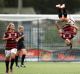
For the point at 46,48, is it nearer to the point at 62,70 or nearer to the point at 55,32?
the point at 55,32

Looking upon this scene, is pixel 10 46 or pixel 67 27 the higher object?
pixel 67 27

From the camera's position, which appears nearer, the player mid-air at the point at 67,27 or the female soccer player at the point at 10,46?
the player mid-air at the point at 67,27

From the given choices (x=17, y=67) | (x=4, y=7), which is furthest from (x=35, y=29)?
(x=4, y=7)

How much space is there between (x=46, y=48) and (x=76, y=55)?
73.4 inches

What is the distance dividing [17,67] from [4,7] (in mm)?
40117

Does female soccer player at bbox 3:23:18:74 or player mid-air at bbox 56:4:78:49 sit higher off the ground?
player mid-air at bbox 56:4:78:49

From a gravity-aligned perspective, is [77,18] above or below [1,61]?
above

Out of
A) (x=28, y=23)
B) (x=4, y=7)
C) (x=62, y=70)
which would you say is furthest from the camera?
(x=4, y=7)

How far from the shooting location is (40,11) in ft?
241

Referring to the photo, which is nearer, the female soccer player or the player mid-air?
the player mid-air

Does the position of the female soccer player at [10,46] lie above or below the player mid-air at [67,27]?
below

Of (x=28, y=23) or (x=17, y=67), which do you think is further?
(x=28, y=23)

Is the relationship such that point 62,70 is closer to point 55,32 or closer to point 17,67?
point 17,67

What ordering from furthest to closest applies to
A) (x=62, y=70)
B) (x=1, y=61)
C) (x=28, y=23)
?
(x=28, y=23)
(x=1, y=61)
(x=62, y=70)
